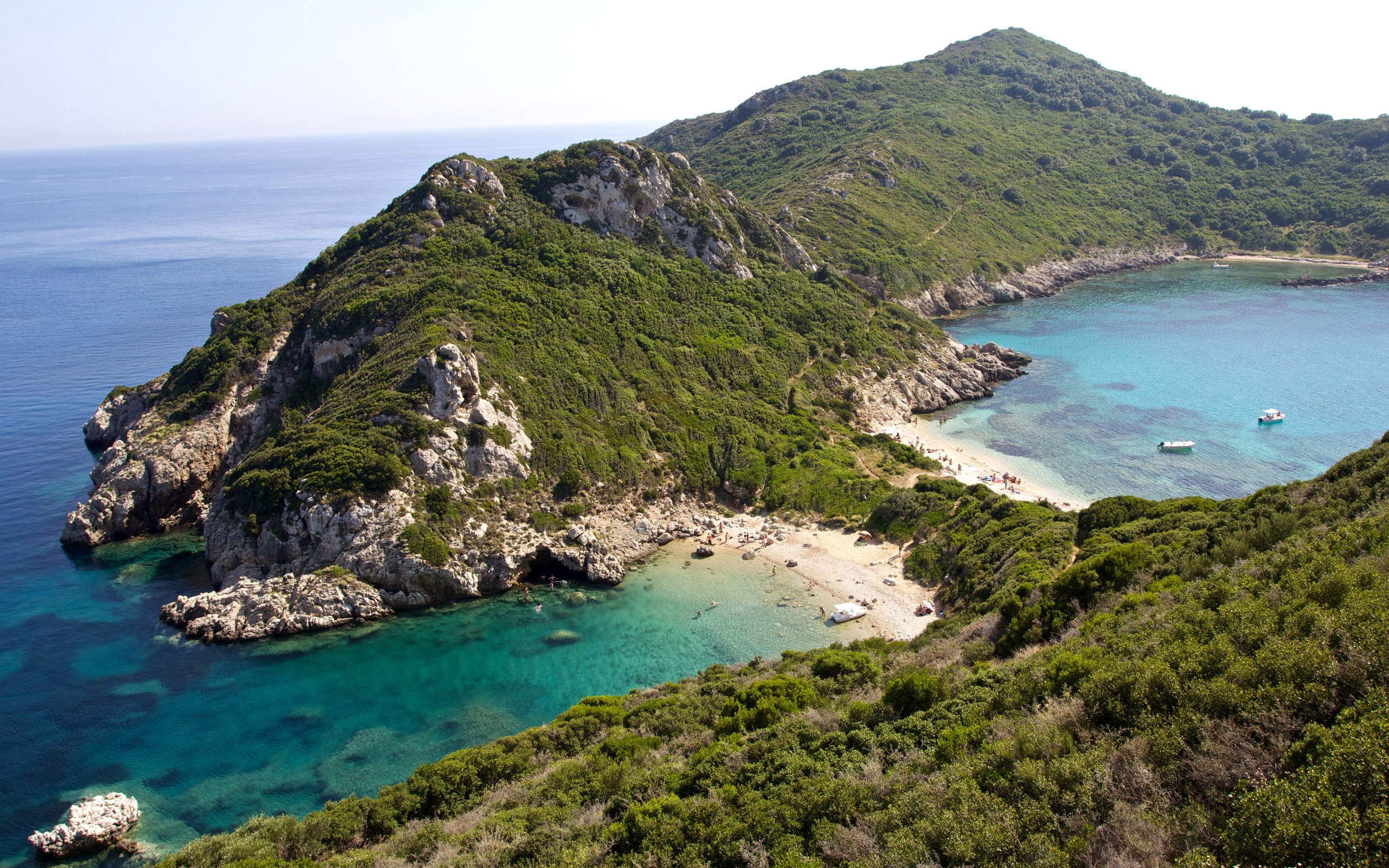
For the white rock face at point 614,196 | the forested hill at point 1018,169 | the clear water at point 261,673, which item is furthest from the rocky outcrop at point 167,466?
the forested hill at point 1018,169

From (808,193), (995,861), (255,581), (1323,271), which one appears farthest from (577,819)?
(1323,271)

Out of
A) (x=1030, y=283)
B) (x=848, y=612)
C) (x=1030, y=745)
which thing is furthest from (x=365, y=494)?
(x=1030, y=283)

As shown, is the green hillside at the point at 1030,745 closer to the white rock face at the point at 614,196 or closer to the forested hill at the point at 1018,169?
the white rock face at the point at 614,196

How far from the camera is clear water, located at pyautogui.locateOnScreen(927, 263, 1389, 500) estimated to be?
52.2m

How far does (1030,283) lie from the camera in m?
111

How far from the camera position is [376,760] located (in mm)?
28188

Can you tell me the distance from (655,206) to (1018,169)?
96794 mm

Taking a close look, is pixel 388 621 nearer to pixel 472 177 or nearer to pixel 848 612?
pixel 848 612

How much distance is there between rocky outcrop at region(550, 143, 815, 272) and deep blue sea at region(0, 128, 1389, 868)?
1199 inches

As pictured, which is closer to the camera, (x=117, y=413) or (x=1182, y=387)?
(x=117, y=413)

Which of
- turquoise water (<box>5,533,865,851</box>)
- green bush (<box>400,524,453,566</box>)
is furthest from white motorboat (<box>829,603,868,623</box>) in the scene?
green bush (<box>400,524,453,566</box>)

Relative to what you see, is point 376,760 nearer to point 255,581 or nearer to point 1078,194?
point 255,581

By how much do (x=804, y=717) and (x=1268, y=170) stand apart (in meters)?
178

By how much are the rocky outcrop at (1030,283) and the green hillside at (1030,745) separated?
73319 mm
